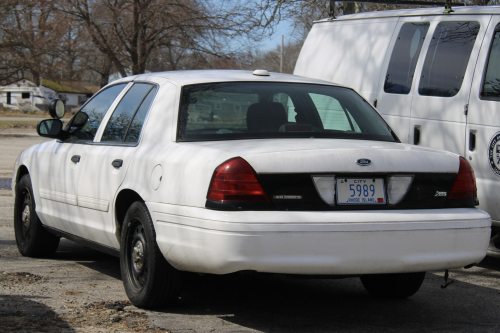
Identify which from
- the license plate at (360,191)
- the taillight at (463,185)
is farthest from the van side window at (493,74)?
the license plate at (360,191)

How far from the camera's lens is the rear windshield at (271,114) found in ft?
14.3

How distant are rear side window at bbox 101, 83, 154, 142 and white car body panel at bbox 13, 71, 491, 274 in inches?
14.6

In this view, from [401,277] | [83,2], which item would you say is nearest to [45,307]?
[401,277]

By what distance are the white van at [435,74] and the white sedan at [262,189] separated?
1.52 metres

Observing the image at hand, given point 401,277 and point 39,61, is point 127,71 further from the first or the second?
point 401,277

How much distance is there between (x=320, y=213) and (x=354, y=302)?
1385 mm

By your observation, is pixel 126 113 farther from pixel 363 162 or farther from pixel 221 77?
pixel 363 162

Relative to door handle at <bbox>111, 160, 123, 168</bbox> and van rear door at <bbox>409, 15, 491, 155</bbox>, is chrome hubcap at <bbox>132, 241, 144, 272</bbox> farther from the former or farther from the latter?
van rear door at <bbox>409, 15, 491, 155</bbox>

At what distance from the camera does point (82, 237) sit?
5320mm

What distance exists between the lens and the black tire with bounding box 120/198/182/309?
414 cm

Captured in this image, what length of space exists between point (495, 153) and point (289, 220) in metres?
2.95

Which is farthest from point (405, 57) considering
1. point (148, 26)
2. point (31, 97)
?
point (31, 97)

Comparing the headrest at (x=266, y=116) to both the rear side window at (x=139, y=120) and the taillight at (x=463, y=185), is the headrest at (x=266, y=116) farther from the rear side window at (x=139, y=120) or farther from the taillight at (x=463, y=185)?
the taillight at (x=463, y=185)

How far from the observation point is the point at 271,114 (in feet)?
14.8
